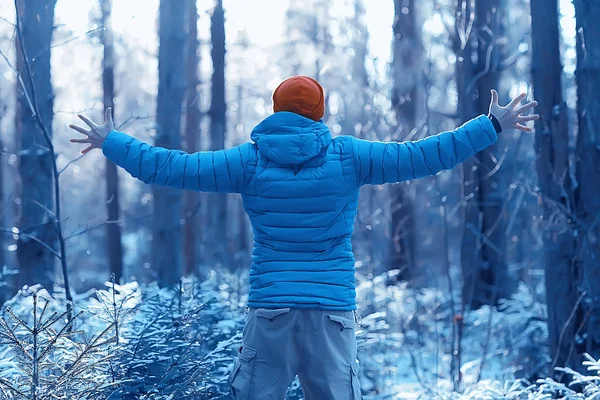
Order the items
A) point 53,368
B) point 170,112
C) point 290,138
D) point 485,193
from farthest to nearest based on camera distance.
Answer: point 485,193 → point 170,112 → point 53,368 → point 290,138

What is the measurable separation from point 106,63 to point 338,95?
31.3 feet

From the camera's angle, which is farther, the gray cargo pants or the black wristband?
the black wristband

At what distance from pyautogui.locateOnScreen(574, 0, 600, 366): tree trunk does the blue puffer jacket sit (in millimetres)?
3011

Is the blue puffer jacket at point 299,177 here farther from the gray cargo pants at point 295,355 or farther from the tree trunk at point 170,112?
the tree trunk at point 170,112

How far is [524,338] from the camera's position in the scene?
25.5 feet

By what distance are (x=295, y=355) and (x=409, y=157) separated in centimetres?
102

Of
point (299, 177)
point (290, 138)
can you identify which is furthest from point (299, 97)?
point (299, 177)

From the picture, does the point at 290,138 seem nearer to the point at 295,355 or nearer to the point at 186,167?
the point at 186,167

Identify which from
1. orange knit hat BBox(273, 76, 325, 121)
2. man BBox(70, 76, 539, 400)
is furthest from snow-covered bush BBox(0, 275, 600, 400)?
orange knit hat BBox(273, 76, 325, 121)

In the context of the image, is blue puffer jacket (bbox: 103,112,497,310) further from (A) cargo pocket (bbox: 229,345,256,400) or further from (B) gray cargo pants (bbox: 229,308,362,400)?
(A) cargo pocket (bbox: 229,345,256,400)

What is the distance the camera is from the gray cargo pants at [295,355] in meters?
3.29

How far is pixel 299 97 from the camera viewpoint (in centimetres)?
338

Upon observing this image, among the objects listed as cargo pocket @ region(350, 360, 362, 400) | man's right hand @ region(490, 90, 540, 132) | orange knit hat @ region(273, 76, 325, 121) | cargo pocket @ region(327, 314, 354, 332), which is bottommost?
cargo pocket @ region(350, 360, 362, 400)

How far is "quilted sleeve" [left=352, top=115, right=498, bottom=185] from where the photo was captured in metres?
3.35
